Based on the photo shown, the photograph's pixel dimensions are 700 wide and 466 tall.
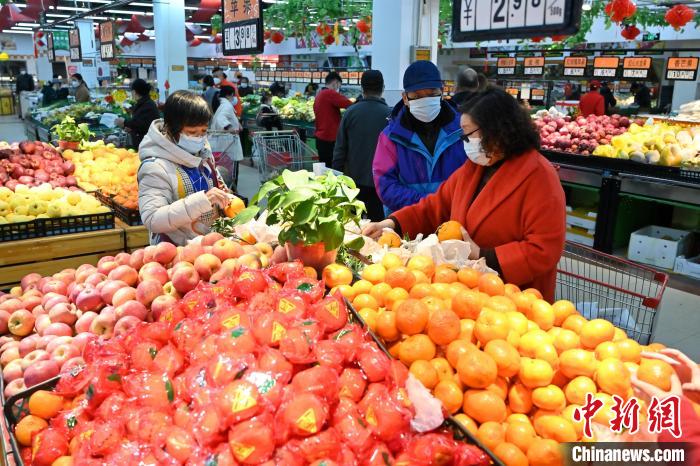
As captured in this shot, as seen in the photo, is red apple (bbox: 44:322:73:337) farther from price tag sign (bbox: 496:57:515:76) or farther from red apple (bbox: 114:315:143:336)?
price tag sign (bbox: 496:57:515:76)

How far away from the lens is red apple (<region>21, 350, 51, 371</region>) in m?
1.82

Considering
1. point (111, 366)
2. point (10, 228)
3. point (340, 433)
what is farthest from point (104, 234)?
point (340, 433)

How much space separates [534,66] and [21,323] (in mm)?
14265

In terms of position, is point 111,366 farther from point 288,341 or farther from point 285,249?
point 285,249

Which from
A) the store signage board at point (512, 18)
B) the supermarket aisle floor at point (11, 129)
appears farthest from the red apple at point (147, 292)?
the supermarket aisle floor at point (11, 129)

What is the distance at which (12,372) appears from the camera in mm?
1817

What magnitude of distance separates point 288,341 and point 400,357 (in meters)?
0.36

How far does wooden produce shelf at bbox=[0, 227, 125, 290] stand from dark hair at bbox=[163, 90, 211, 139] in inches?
61.2

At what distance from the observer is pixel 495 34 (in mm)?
3594

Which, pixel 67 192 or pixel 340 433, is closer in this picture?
pixel 340 433

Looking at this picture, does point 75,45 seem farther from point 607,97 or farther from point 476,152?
point 476,152

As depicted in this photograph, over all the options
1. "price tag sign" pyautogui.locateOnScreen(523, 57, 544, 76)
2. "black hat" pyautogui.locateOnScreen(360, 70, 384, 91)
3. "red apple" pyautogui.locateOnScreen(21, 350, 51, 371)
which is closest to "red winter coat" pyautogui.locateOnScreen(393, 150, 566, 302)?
"red apple" pyautogui.locateOnScreen(21, 350, 51, 371)

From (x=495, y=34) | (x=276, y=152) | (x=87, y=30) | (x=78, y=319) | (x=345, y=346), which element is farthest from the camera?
(x=87, y=30)

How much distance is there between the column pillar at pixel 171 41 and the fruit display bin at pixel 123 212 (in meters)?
6.23
